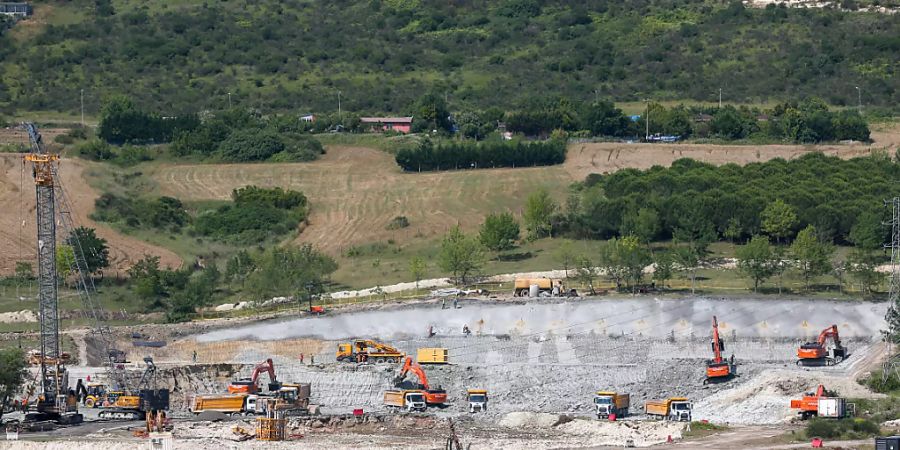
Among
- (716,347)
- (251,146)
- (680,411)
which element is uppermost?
(251,146)

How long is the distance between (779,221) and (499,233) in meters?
18.4

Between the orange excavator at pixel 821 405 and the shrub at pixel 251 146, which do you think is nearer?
the orange excavator at pixel 821 405

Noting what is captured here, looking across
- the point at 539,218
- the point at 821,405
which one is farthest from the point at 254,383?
the point at 539,218

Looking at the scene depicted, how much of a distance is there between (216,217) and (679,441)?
7222 centimetres

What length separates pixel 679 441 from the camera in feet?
262

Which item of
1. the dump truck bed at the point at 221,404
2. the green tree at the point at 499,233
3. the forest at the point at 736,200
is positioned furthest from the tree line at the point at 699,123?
the dump truck bed at the point at 221,404

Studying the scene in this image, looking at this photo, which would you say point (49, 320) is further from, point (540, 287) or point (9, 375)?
point (540, 287)

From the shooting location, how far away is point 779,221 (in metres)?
125

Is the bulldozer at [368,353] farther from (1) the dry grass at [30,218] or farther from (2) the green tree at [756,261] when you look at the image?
(1) the dry grass at [30,218]

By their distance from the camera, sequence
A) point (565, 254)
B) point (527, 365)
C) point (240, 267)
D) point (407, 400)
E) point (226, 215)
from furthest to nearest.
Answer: point (226, 215) → point (240, 267) → point (565, 254) → point (527, 365) → point (407, 400)

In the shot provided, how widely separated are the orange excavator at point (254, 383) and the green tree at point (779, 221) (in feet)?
131

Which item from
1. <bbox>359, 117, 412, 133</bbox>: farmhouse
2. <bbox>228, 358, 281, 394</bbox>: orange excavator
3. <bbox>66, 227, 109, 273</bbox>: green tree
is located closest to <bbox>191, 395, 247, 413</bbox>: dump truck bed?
<bbox>228, 358, 281, 394</bbox>: orange excavator

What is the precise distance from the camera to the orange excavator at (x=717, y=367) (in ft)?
303

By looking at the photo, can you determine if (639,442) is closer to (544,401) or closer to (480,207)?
(544,401)
